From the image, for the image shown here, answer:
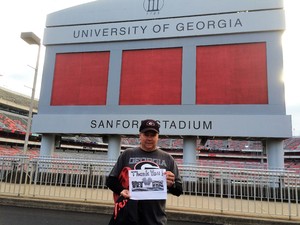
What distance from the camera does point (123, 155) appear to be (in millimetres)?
2938

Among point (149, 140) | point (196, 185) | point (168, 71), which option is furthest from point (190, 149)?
point (149, 140)

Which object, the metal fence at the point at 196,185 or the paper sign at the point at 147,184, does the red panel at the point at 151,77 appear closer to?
the metal fence at the point at 196,185

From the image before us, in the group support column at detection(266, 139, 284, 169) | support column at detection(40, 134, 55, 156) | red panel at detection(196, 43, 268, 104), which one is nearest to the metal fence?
support column at detection(266, 139, 284, 169)

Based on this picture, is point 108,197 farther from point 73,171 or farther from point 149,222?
point 149,222

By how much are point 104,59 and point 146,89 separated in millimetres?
3204

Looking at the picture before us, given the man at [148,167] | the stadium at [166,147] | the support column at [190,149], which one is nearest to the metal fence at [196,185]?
the support column at [190,149]

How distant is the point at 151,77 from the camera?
15.0 meters

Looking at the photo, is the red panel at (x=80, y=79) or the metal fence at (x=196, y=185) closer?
the metal fence at (x=196, y=185)

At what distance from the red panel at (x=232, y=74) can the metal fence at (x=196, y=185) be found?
5.72 meters

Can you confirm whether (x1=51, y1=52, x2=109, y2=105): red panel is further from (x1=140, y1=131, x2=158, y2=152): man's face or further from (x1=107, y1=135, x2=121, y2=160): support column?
(x1=140, y1=131, x2=158, y2=152): man's face

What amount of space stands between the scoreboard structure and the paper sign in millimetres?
11116

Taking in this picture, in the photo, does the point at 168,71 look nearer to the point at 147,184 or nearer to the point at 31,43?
the point at 31,43

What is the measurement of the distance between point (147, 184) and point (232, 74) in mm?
12272

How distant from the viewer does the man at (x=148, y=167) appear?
2684mm
